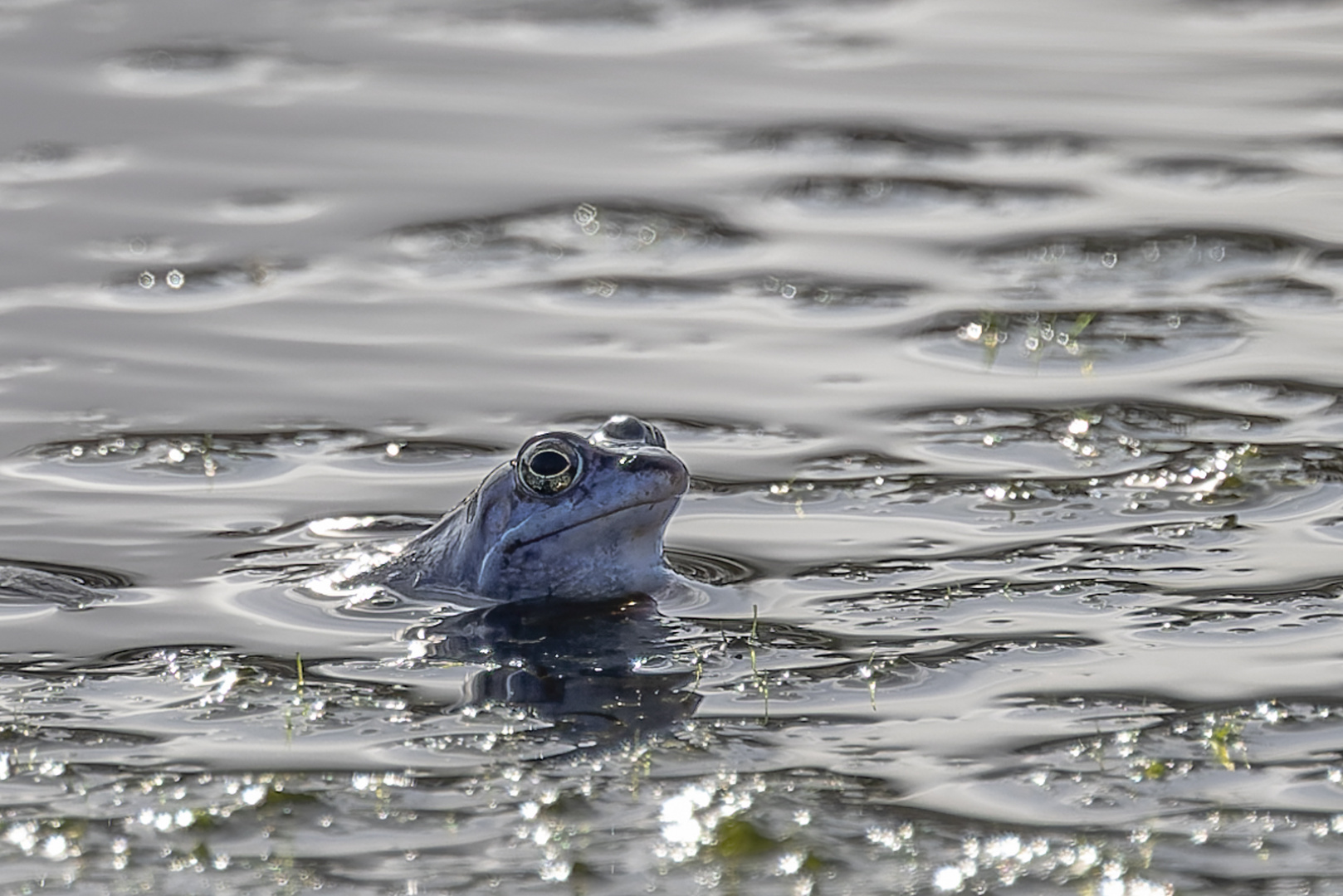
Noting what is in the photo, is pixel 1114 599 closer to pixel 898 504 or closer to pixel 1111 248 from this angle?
pixel 898 504

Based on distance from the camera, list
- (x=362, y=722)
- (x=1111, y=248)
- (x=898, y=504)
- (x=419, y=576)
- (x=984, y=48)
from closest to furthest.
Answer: (x=362, y=722) → (x=419, y=576) → (x=898, y=504) → (x=1111, y=248) → (x=984, y=48)

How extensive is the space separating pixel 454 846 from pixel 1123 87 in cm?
938

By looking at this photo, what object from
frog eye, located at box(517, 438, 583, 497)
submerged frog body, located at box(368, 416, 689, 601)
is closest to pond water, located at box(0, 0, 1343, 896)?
submerged frog body, located at box(368, 416, 689, 601)

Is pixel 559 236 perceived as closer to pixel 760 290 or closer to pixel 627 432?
pixel 760 290

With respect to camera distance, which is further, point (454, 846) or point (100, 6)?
point (100, 6)

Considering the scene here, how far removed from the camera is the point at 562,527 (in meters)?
6.79

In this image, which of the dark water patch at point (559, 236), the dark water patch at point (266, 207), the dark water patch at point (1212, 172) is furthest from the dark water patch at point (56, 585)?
the dark water patch at point (1212, 172)

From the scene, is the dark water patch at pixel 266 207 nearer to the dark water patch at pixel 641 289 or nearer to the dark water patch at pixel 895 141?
the dark water patch at pixel 641 289

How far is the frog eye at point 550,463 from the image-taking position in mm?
6664

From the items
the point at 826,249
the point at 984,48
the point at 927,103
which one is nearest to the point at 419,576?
the point at 826,249

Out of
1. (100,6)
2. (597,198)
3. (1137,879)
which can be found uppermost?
(100,6)

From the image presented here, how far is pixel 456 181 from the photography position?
11.5 meters

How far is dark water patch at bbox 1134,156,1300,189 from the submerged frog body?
5516mm

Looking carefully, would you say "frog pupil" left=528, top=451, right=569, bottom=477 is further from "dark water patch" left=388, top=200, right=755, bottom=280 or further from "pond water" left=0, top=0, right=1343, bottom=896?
"dark water patch" left=388, top=200, right=755, bottom=280
